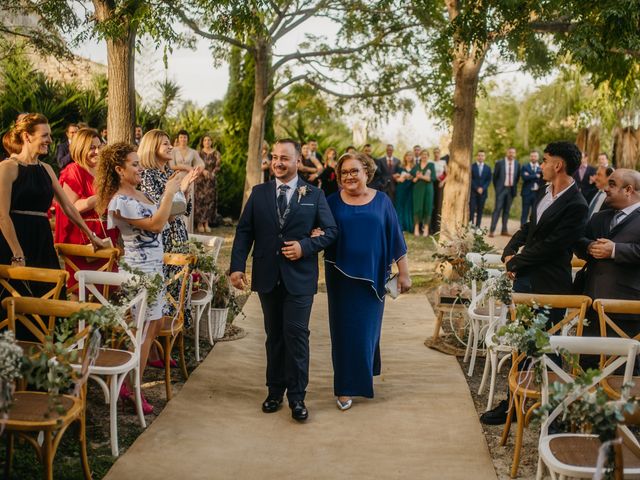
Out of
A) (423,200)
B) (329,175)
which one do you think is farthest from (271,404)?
(423,200)

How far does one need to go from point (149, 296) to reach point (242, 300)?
4983 millimetres

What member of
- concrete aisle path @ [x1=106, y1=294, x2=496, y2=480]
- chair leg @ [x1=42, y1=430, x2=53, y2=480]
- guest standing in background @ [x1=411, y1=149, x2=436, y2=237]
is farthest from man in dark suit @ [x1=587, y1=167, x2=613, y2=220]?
guest standing in background @ [x1=411, y1=149, x2=436, y2=237]

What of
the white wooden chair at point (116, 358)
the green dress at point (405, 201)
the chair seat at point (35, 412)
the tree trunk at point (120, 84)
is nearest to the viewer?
the chair seat at point (35, 412)

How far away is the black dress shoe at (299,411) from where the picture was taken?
A: 5.50 meters

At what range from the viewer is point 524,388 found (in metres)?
4.74

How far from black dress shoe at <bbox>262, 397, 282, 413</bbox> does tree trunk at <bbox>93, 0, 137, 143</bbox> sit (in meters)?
4.04

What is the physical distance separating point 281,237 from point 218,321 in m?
2.61

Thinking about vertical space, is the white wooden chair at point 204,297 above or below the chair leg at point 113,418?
above

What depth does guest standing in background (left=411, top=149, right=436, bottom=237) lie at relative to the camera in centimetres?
1834

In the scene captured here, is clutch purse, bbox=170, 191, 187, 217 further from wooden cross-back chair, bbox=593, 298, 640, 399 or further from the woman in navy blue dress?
wooden cross-back chair, bbox=593, 298, 640, 399

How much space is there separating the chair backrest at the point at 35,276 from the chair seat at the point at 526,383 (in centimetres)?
288

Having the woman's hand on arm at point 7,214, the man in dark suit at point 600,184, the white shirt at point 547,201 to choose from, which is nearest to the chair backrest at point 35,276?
the woman's hand on arm at point 7,214

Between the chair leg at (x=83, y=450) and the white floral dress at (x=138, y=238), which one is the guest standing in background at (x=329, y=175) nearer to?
the white floral dress at (x=138, y=238)

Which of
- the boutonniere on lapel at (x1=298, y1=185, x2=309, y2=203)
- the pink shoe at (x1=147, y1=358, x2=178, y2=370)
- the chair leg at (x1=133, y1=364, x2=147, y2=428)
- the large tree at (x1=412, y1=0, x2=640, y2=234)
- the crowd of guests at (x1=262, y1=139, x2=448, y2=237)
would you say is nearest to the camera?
the chair leg at (x1=133, y1=364, x2=147, y2=428)
